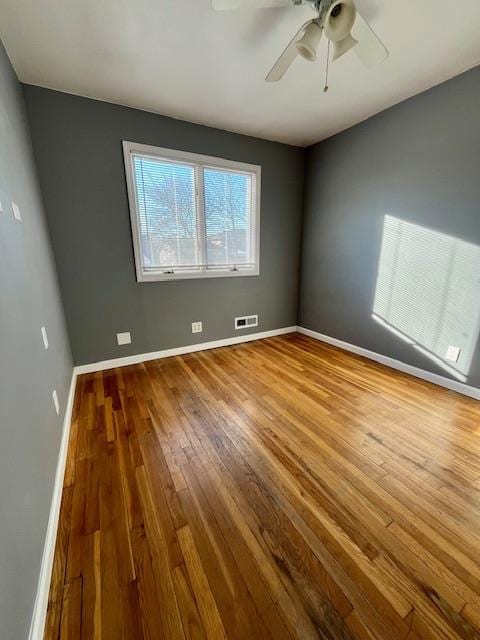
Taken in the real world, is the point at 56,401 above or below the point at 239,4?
below

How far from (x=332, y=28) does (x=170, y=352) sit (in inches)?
114

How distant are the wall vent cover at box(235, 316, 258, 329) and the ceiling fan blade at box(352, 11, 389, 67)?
2.59 metres

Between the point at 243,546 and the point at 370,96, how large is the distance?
11.2ft

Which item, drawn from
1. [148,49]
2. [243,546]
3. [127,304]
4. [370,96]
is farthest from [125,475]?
[370,96]

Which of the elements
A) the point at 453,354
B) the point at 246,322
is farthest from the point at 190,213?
the point at 453,354

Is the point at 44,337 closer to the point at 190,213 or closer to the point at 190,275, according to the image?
the point at 190,275

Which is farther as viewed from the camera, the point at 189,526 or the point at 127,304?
the point at 127,304

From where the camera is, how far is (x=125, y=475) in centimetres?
139

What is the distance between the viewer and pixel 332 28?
4.21 feet

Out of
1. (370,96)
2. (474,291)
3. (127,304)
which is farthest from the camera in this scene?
(127,304)

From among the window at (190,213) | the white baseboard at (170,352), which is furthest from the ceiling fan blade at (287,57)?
the white baseboard at (170,352)

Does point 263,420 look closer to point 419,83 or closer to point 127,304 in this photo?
point 127,304

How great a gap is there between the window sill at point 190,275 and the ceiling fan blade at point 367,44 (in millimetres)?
2138

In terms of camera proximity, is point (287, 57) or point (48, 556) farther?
point (287, 57)
